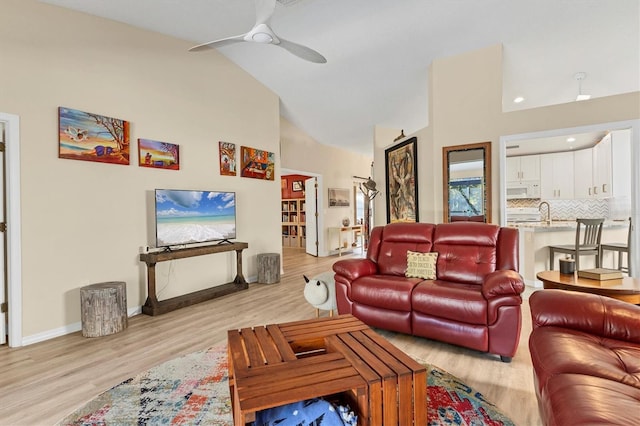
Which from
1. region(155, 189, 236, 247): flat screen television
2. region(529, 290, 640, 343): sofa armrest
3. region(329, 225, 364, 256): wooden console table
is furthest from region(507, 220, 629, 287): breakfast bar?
region(329, 225, 364, 256): wooden console table

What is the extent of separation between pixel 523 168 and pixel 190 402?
7304mm

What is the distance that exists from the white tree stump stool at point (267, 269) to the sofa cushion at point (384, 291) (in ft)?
7.78

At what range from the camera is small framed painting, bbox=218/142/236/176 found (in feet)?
15.5

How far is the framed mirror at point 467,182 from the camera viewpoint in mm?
4270

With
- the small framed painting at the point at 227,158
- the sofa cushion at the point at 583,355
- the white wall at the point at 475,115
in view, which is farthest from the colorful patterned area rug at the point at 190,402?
the small framed painting at the point at 227,158

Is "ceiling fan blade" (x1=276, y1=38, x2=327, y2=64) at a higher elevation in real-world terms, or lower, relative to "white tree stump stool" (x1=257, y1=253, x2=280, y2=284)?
higher

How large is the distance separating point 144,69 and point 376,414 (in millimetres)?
4232

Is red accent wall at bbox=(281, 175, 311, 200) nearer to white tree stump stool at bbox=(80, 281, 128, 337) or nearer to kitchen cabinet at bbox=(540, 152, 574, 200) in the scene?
kitchen cabinet at bbox=(540, 152, 574, 200)

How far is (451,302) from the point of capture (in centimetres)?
245

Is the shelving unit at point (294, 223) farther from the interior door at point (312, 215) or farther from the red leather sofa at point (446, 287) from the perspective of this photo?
the red leather sofa at point (446, 287)

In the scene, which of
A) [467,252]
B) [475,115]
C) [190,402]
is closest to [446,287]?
[467,252]

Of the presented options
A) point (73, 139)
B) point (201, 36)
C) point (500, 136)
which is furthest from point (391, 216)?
point (73, 139)

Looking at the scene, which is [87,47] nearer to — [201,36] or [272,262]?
[201,36]

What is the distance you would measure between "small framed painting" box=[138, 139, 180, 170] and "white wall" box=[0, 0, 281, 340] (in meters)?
0.07
